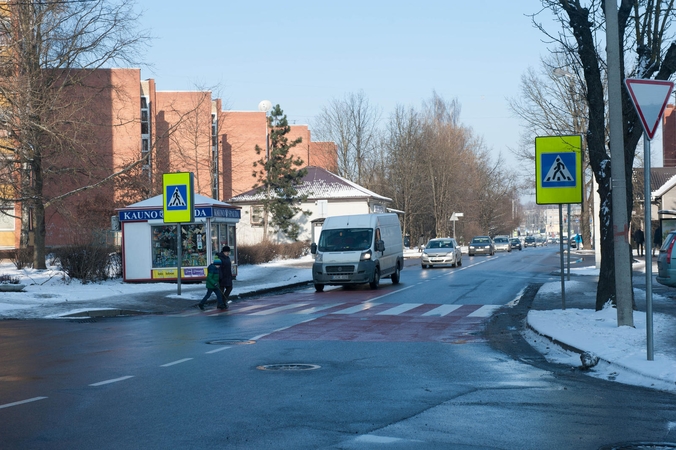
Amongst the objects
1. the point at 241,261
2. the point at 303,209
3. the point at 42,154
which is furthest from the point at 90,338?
the point at 303,209

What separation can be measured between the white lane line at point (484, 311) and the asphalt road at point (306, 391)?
155cm

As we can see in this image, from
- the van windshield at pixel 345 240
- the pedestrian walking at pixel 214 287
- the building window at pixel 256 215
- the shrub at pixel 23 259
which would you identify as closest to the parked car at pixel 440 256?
the van windshield at pixel 345 240

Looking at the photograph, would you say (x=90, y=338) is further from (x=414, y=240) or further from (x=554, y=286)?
(x=414, y=240)

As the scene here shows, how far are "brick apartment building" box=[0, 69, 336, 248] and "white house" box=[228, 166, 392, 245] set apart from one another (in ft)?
13.0

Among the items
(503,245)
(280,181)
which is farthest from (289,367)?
(503,245)

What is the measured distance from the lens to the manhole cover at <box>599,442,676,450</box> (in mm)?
5848

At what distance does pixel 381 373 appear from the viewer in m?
9.61

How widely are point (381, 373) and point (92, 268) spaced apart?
18.8 metres

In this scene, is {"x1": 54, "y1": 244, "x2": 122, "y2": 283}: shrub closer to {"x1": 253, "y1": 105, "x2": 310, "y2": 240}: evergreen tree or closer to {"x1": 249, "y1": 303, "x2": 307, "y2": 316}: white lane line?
{"x1": 249, "y1": 303, "x2": 307, "y2": 316}: white lane line

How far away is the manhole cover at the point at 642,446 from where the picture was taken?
230 inches

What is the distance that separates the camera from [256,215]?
71.9 m

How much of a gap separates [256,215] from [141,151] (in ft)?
81.5

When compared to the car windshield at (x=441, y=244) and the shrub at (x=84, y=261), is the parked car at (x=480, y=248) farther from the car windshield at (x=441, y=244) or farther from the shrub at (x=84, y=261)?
the shrub at (x=84, y=261)

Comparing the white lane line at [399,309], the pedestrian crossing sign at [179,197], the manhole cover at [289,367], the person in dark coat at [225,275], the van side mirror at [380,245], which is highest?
the pedestrian crossing sign at [179,197]
